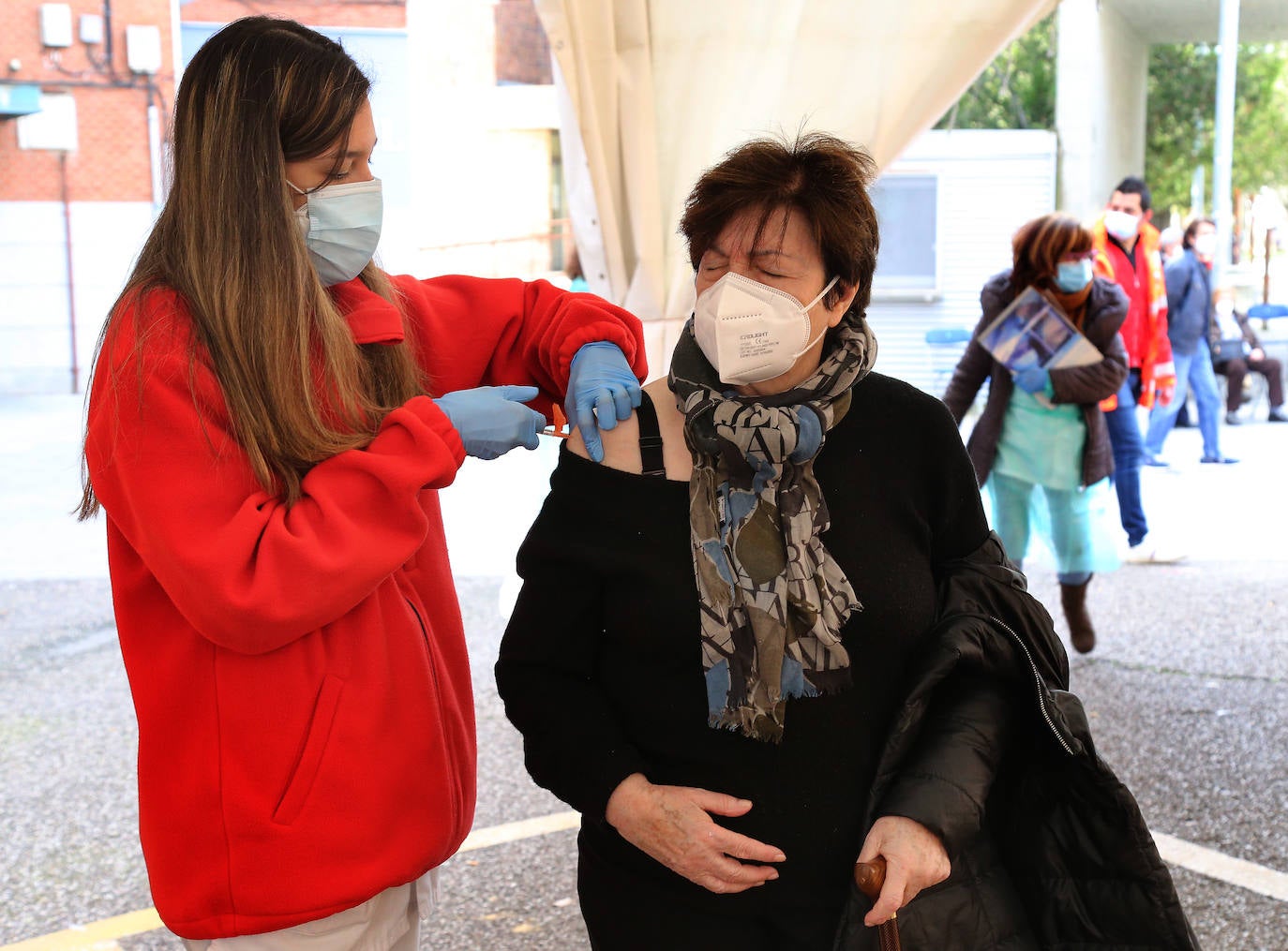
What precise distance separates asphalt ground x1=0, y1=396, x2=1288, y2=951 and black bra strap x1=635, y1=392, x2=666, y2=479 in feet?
6.35

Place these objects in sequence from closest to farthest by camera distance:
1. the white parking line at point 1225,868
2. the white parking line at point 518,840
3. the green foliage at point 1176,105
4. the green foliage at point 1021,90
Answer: the white parking line at point 518,840
the white parking line at point 1225,868
the green foliage at point 1021,90
the green foliage at point 1176,105

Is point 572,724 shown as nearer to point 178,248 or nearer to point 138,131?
point 178,248

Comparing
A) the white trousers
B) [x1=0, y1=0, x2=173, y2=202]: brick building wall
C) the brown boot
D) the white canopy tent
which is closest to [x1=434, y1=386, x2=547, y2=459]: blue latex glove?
the white trousers

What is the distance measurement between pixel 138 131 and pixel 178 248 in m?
20.2

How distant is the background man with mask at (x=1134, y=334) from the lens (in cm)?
632

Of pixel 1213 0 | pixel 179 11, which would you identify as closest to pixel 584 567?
pixel 1213 0

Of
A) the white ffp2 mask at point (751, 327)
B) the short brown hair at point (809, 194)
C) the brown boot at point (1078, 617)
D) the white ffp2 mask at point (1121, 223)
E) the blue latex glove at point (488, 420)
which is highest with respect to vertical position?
the white ffp2 mask at point (1121, 223)

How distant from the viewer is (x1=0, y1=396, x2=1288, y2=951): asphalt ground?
348 centimetres

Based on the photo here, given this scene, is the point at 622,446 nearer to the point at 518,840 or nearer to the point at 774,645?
the point at 774,645

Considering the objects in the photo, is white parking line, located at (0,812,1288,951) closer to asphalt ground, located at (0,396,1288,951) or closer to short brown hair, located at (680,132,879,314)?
asphalt ground, located at (0,396,1288,951)

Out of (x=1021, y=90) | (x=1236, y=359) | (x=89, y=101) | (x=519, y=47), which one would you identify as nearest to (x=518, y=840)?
(x=1236, y=359)

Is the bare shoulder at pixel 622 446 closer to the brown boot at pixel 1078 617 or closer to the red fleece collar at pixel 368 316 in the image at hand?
the red fleece collar at pixel 368 316

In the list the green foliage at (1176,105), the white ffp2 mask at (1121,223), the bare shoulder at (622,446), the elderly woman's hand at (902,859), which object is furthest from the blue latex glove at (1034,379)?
the green foliage at (1176,105)

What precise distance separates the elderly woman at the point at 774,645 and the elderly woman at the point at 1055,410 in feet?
11.5
